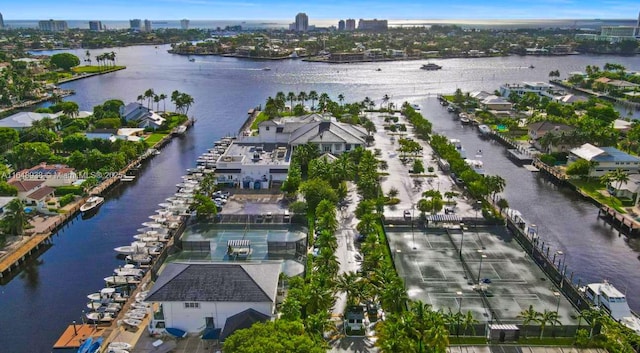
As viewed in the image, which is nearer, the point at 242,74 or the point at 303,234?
the point at 303,234

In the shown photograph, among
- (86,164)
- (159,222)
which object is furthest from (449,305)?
(86,164)

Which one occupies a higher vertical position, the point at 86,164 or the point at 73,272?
the point at 86,164

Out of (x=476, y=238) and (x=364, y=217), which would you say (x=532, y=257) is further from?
(x=364, y=217)

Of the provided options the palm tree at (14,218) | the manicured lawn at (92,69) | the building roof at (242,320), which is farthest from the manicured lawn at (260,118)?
the manicured lawn at (92,69)

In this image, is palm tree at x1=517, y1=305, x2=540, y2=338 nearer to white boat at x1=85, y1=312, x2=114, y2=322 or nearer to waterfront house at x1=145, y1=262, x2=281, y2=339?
waterfront house at x1=145, y1=262, x2=281, y2=339

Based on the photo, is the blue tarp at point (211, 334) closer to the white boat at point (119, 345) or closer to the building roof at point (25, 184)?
the white boat at point (119, 345)

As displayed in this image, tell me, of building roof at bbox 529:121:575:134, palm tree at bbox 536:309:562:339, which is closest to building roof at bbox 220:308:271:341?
palm tree at bbox 536:309:562:339
